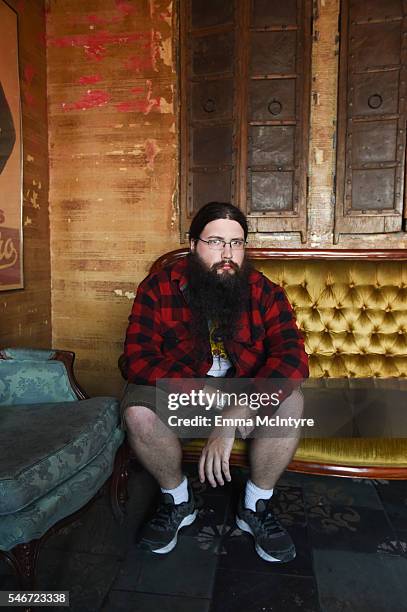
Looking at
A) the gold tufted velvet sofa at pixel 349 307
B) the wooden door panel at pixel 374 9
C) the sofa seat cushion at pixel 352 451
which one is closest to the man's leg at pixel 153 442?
the sofa seat cushion at pixel 352 451

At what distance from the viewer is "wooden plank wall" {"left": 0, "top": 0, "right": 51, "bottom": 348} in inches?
104

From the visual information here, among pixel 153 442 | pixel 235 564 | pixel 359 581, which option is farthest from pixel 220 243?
pixel 359 581

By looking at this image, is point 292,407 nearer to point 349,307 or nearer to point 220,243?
point 220,243

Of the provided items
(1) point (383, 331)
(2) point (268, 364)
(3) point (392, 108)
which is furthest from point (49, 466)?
(3) point (392, 108)

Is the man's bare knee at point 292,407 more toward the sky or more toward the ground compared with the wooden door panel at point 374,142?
more toward the ground

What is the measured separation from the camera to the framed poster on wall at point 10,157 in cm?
244

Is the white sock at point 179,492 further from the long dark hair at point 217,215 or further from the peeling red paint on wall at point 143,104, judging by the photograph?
the peeling red paint on wall at point 143,104

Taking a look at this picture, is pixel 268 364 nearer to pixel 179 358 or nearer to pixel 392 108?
pixel 179 358

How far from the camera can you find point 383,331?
2262 millimetres

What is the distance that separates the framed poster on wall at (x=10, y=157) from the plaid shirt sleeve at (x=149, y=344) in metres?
1.11

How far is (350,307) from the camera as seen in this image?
2.29 metres

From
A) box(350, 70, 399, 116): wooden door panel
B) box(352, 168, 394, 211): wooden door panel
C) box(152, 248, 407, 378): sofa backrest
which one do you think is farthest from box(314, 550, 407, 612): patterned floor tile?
box(350, 70, 399, 116): wooden door panel

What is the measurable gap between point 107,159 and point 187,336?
5.44ft

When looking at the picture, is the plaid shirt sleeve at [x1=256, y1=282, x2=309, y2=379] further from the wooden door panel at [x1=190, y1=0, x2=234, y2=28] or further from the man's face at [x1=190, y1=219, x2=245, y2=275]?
the wooden door panel at [x1=190, y1=0, x2=234, y2=28]
